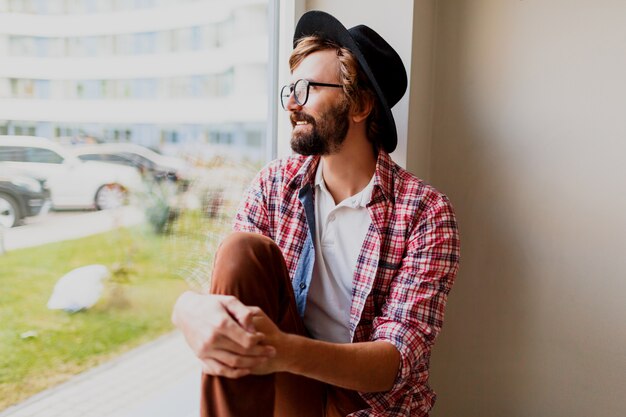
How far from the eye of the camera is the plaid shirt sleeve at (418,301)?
1284mm

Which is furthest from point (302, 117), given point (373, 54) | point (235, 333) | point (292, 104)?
point (235, 333)

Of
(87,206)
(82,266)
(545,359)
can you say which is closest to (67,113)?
(87,206)

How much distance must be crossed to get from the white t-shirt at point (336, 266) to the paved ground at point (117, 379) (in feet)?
1.75

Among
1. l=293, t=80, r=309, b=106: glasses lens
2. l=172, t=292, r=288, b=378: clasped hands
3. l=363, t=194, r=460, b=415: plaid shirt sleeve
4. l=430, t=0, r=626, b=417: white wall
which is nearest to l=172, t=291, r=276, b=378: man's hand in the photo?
l=172, t=292, r=288, b=378: clasped hands

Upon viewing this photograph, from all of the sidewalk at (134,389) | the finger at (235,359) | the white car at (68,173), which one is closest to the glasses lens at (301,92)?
the white car at (68,173)

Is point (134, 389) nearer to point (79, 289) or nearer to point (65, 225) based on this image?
point (79, 289)

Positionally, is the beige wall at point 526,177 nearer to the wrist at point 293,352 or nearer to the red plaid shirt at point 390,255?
the red plaid shirt at point 390,255

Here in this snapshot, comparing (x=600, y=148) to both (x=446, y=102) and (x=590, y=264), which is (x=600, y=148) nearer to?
(x=590, y=264)

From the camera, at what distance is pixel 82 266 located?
136 centimetres

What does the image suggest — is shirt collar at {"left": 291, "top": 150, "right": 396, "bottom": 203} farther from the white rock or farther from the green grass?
the white rock

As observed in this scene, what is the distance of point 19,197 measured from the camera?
113cm

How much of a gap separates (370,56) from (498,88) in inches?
21.7

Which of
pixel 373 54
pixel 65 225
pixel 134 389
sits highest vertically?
pixel 373 54

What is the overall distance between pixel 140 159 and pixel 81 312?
0.44m
